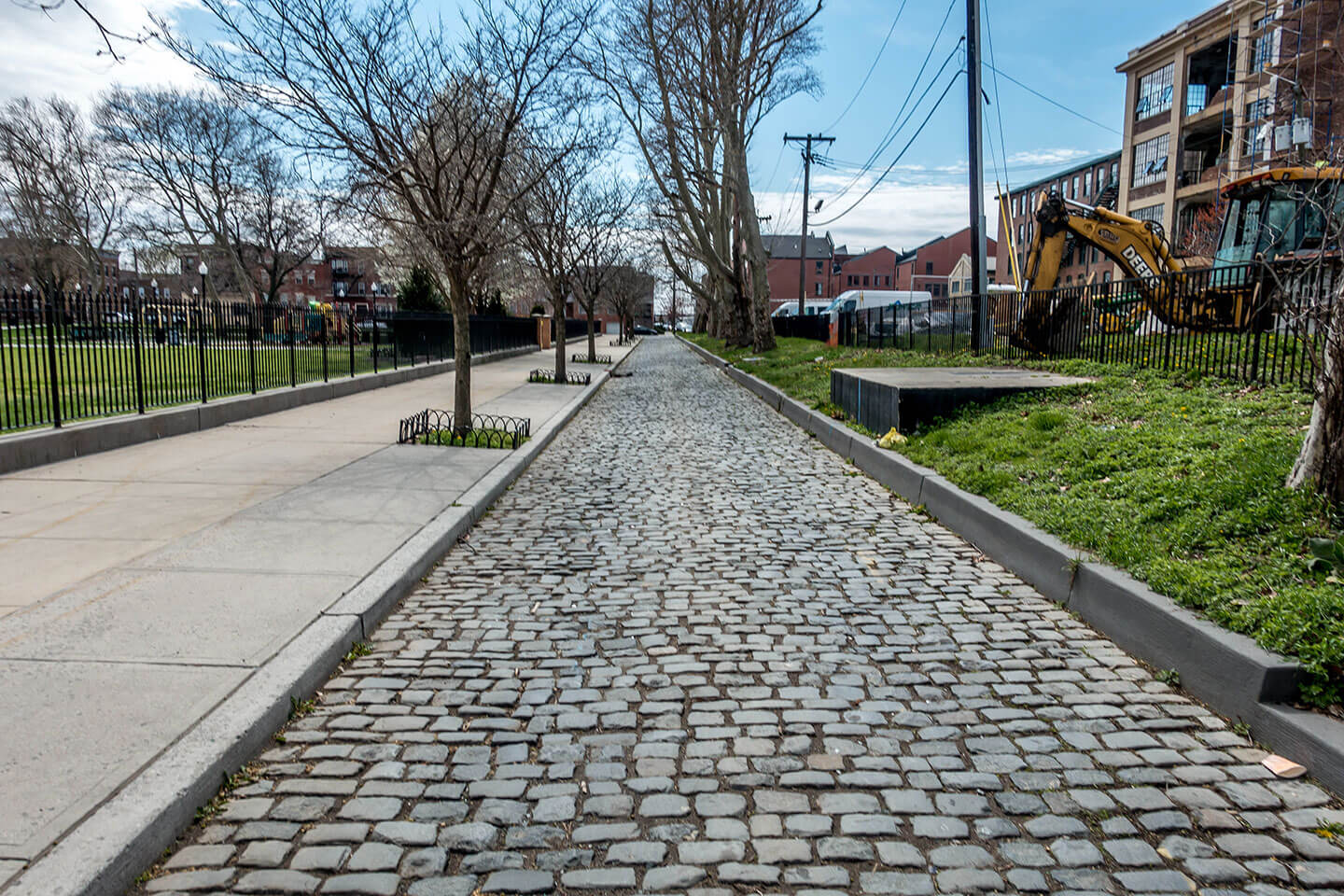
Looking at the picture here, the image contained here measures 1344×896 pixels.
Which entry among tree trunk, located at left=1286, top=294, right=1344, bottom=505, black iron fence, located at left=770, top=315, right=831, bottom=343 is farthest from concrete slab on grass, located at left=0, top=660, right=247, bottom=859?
black iron fence, located at left=770, top=315, right=831, bottom=343

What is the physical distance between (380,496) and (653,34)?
22.2 m

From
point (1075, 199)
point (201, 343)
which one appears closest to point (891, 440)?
point (201, 343)

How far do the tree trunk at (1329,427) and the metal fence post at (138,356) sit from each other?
452 inches

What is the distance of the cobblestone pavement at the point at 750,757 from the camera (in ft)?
8.84

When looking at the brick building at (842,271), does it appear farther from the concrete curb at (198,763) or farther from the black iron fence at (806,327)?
the concrete curb at (198,763)

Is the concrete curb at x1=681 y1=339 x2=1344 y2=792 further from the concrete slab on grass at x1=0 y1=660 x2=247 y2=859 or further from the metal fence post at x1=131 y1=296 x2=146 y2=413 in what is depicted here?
the metal fence post at x1=131 y1=296 x2=146 y2=413

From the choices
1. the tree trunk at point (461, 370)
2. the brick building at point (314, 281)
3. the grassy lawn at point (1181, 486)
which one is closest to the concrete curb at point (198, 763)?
the grassy lawn at point (1181, 486)

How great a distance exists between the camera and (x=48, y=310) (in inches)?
361

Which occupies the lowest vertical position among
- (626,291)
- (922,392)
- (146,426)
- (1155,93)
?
(146,426)

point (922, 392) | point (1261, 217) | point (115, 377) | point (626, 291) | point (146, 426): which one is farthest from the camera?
point (626, 291)

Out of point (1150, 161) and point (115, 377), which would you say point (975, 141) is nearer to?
point (115, 377)

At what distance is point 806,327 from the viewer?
133 feet

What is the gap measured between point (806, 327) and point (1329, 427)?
36.3 m

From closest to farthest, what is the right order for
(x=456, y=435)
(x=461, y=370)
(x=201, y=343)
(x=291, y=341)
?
(x=456, y=435), (x=461, y=370), (x=201, y=343), (x=291, y=341)
